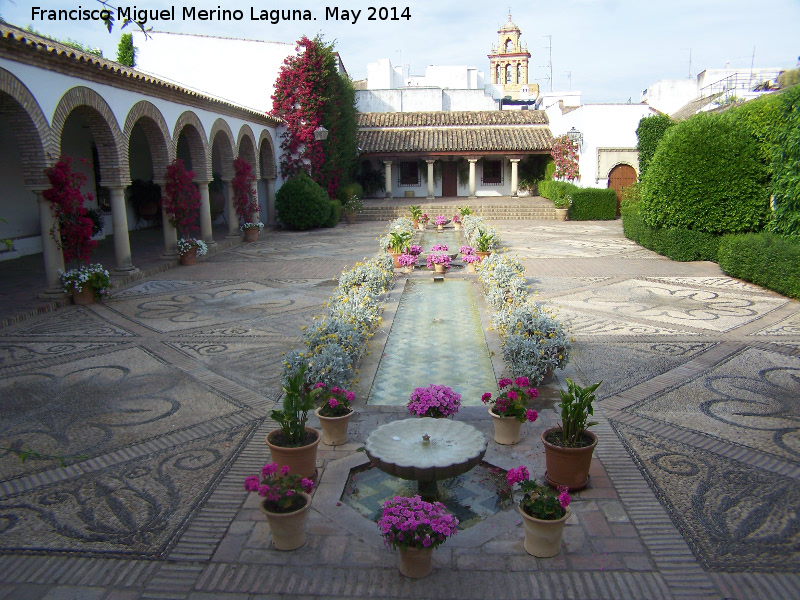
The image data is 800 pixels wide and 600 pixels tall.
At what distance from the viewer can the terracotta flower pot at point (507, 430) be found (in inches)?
196

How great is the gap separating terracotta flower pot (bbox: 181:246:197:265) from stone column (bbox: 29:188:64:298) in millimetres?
4157

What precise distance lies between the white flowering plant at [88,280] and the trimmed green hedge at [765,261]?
1140 cm

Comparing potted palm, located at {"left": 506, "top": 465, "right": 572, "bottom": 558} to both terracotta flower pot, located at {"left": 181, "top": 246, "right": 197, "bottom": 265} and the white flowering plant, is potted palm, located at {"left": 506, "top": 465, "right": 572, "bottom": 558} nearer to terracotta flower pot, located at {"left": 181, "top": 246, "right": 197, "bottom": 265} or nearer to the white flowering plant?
the white flowering plant

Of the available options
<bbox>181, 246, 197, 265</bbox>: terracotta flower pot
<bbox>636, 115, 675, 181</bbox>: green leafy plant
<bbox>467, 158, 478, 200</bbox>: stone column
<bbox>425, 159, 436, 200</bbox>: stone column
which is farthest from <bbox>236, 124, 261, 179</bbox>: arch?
<bbox>636, 115, 675, 181</bbox>: green leafy plant

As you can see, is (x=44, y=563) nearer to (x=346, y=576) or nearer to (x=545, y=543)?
(x=346, y=576)

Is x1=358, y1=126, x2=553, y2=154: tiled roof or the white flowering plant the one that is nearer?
the white flowering plant

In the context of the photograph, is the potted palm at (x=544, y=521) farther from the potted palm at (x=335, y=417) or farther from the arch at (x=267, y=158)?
the arch at (x=267, y=158)

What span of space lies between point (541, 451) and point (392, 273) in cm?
753

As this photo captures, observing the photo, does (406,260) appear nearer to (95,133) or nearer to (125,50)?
(95,133)

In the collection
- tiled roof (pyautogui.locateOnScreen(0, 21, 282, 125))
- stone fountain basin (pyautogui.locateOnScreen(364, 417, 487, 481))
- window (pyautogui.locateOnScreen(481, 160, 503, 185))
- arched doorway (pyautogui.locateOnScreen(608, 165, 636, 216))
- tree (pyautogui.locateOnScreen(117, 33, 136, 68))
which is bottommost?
stone fountain basin (pyautogui.locateOnScreen(364, 417, 487, 481))

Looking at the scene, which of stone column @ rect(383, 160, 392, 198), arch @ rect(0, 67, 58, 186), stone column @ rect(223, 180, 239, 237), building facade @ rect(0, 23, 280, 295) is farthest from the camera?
stone column @ rect(383, 160, 392, 198)

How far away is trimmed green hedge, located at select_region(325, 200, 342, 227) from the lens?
2247cm

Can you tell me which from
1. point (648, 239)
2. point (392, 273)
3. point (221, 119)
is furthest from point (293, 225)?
point (648, 239)

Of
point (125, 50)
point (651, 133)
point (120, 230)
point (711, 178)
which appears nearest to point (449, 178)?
point (651, 133)
